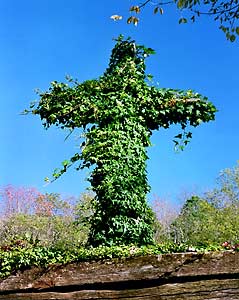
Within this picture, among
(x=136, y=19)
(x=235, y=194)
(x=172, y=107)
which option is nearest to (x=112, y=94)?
(x=172, y=107)

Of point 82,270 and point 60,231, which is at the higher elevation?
point 60,231

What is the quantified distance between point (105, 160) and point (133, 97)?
1.34 metres

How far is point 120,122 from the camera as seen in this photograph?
7.20 meters

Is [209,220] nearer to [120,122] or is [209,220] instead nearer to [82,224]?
[82,224]

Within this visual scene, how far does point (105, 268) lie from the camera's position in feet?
14.8

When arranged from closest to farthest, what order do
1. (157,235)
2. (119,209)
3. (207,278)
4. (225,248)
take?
1. (207,278)
2. (225,248)
3. (119,209)
4. (157,235)

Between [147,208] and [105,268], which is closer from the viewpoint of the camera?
[105,268]

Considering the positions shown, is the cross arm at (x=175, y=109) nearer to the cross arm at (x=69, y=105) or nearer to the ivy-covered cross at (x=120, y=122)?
the ivy-covered cross at (x=120, y=122)

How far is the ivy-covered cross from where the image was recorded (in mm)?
6648

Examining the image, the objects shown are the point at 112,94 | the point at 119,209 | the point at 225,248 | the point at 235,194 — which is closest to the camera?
the point at 225,248

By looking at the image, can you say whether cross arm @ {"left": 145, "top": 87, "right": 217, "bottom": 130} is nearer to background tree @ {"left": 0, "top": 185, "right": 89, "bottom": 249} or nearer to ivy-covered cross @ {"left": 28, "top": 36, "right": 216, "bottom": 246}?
ivy-covered cross @ {"left": 28, "top": 36, "right": 216, "bottom": 246}

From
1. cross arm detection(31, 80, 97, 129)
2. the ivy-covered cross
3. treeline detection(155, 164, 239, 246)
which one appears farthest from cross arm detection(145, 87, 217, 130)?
treeline detection(155, 164, 239, 246)

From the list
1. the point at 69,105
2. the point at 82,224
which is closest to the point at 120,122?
the point at 69,105

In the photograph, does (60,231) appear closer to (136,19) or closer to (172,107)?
(172,107)
